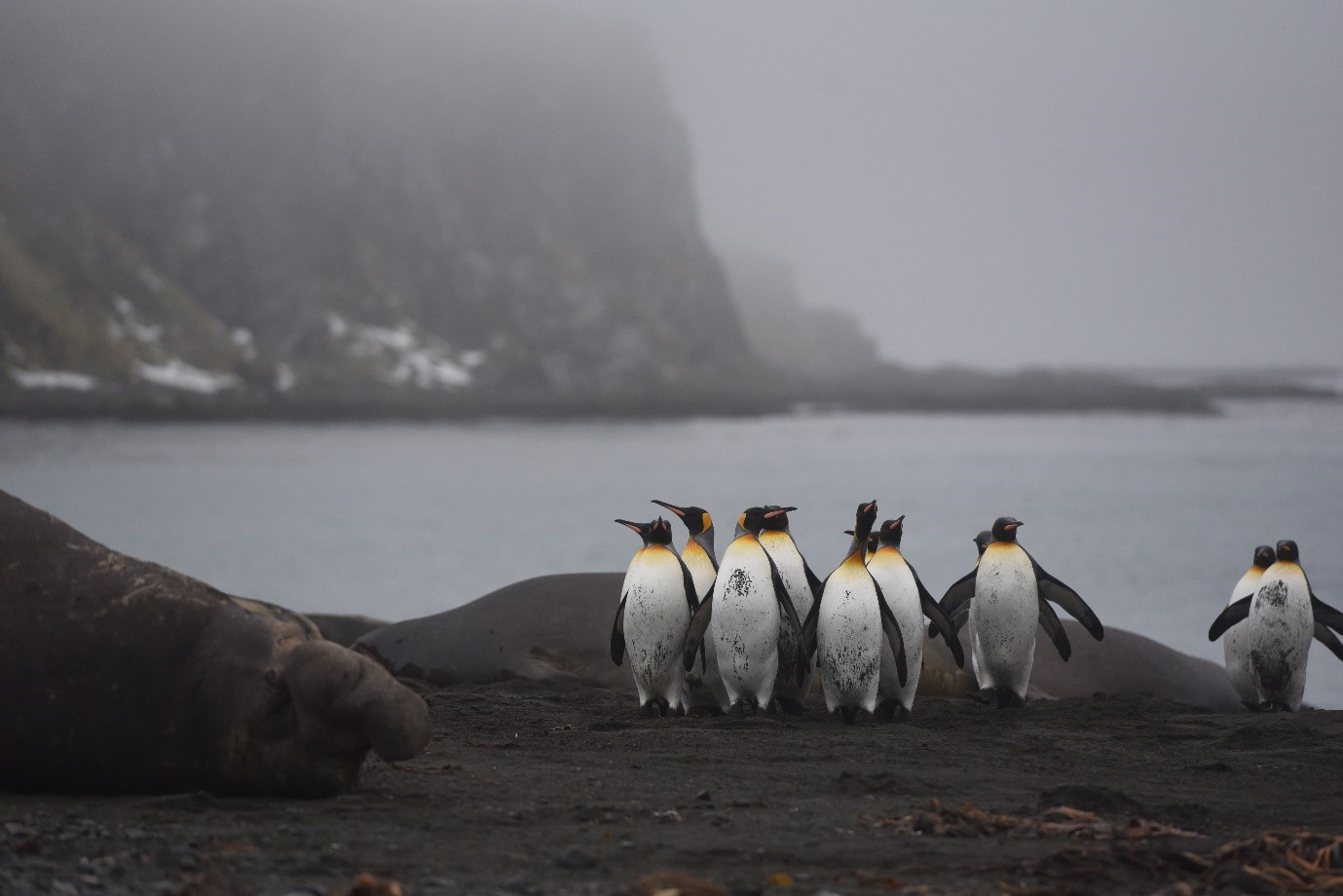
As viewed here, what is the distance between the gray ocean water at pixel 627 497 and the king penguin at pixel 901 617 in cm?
569

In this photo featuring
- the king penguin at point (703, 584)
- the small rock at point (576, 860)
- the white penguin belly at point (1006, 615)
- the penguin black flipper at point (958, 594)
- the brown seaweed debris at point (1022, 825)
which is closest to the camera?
the small rock at point (576, 860)

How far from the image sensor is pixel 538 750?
21.7 feet

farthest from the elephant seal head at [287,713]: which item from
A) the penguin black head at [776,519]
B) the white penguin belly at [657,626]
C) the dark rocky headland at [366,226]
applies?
the dark rocky headland at [366,226]

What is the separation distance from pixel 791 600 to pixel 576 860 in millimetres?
4031

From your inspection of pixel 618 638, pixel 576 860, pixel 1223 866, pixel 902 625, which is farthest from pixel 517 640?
pixel 1223 866

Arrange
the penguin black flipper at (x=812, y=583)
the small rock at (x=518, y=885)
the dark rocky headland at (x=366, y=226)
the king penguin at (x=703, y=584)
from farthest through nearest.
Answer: the dark rocky headland at (x=366, y=226), the penguin black flipper at (x=812, y=583), the king penguin at (x=703, y=584), the small rock at (x=518, y=885)

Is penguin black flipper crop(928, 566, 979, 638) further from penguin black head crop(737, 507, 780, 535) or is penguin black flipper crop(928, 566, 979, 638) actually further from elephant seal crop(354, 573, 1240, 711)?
penguin black head crop(737, 507, 780, 535)

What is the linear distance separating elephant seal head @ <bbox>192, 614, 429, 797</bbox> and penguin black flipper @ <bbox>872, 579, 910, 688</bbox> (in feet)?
10.7

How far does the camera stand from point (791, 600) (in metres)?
8.29

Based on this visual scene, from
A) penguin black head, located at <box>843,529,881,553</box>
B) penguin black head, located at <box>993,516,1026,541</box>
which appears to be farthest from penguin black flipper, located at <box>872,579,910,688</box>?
penguin black head, located at <box>993,516,1026,541</box>

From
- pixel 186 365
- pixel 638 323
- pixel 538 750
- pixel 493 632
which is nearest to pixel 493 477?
pixel 186 365

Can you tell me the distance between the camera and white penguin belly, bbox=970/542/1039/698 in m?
8.51

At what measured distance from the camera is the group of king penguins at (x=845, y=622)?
780 centimetres

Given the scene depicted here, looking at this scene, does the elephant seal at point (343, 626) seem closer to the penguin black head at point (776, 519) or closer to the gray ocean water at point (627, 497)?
the penguin black head at point (776, 519)
